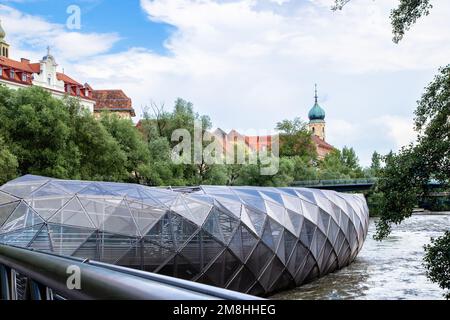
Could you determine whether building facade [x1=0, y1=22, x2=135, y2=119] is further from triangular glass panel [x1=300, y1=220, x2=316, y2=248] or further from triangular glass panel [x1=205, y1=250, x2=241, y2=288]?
triangular glass panel [x1=205, y1=250, x2=241, y2=288]

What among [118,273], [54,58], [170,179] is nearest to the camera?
[118,273]

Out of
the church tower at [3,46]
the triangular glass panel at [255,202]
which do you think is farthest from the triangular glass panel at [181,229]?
the church tower at [3,46]

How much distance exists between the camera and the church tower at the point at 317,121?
16100 centimetres

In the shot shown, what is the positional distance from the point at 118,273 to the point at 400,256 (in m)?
33.5

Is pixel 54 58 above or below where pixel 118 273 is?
above

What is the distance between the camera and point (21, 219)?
53.3 ft

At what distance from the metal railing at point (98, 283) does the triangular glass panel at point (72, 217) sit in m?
14.3

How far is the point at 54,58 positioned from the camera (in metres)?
70.2

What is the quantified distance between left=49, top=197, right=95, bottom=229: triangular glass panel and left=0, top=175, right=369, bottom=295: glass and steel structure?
0.03 meters

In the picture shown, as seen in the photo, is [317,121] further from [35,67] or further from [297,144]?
[35,67]

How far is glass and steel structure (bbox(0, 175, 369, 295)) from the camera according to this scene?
52.6 ft
